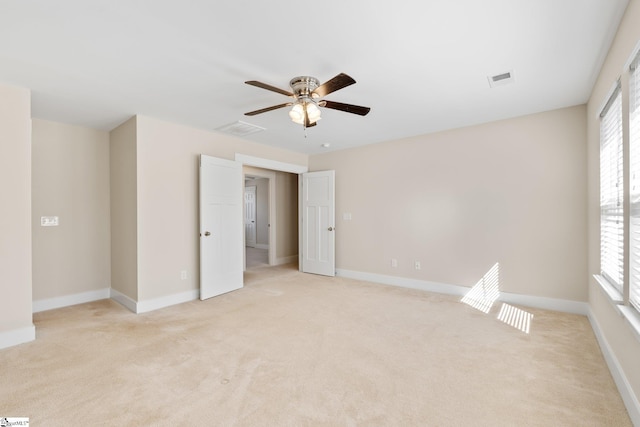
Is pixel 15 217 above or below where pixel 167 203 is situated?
below

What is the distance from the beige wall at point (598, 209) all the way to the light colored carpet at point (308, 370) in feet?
0.81

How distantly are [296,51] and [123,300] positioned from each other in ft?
12.8

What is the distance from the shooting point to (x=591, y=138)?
10.5 ft

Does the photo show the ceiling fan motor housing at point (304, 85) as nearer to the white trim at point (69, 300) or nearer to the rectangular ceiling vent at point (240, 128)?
the rectangular ceiling vent at point (240, 128)

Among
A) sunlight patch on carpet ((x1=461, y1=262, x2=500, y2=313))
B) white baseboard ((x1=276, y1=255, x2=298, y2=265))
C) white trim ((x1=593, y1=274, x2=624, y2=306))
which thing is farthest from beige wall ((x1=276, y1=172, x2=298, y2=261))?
white trim ((x1=593, y1=274, x2=624, y2=306))

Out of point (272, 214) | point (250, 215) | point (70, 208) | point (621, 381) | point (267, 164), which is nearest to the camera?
point (621, 381)

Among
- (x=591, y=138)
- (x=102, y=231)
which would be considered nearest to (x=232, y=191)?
(x=102, y=231)

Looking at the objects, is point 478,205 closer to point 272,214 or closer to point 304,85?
point 304,85

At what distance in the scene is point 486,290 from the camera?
13.5 feet

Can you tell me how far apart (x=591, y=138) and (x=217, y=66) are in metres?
3.97

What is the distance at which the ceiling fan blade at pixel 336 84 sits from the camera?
2133 mm

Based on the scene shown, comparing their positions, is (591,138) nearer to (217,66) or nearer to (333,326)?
(333,326)

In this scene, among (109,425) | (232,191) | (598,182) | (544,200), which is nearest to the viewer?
(109,425)

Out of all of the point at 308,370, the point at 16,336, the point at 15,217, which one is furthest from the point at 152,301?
the point at 308,370
